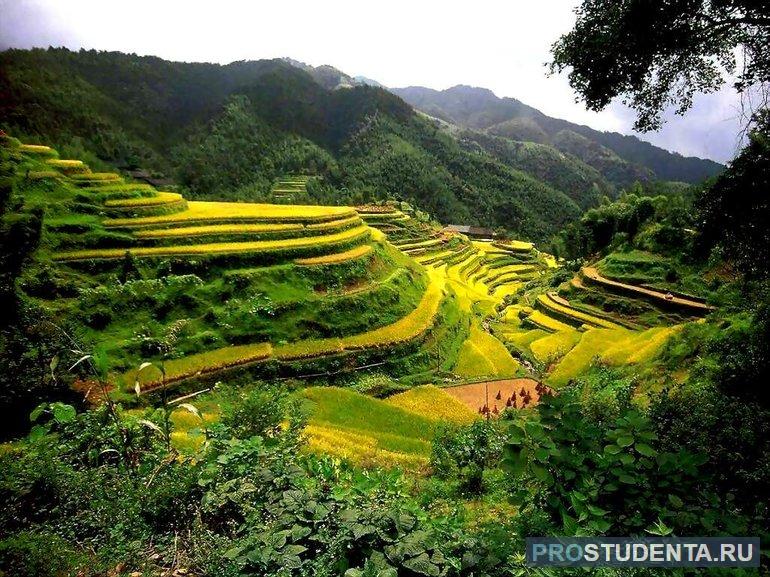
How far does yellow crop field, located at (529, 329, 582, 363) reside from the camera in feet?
88.4

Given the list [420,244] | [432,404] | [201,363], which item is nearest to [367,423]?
[432,404]

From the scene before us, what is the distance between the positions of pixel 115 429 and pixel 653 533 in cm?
557

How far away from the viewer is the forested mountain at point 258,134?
9238 cm

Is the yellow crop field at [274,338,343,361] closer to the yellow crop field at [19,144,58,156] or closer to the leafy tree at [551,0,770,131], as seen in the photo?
the leafy tree at [551,0,770,131]

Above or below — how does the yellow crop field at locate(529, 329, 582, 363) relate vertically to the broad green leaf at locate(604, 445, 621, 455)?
below

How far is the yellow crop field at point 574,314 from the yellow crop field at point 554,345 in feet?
6.14

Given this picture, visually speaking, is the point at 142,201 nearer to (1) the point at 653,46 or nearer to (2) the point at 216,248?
(2) the point at 216,248

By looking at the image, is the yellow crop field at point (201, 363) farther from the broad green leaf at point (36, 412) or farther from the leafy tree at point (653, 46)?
the leafy tree at point (653, 46)

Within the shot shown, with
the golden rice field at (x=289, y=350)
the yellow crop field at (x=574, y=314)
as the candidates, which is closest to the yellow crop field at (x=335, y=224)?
the golden rice field at (x=289, y=350)

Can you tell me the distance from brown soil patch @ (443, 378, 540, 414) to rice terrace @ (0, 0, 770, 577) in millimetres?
195

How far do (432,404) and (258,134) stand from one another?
5165 inches

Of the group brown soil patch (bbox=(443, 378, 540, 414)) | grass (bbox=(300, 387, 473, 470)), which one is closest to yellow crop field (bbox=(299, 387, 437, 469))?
grass (bbox=(300, 387, 473, 470))

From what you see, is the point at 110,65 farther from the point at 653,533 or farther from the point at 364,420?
the point at 653,533

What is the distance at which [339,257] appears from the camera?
2819 centimetres
